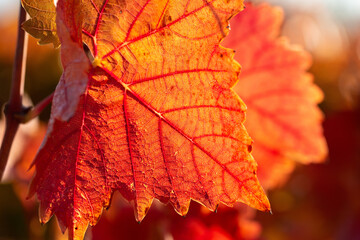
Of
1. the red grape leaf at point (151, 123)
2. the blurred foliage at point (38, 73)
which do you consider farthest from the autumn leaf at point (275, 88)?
the blurred foliage at point (38, 73)

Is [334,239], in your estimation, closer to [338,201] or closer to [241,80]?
[338,201]

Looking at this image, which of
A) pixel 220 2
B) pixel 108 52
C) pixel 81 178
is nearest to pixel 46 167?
pixel 81 178

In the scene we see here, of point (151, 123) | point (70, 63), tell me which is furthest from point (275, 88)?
point (70, 63)

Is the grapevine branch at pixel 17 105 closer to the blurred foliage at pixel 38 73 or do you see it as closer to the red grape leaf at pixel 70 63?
the red grape leaf at pixel 70 63

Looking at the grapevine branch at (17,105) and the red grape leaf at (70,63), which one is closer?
the red grape leaf at (70,63)

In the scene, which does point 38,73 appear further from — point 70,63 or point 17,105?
point 70,63
